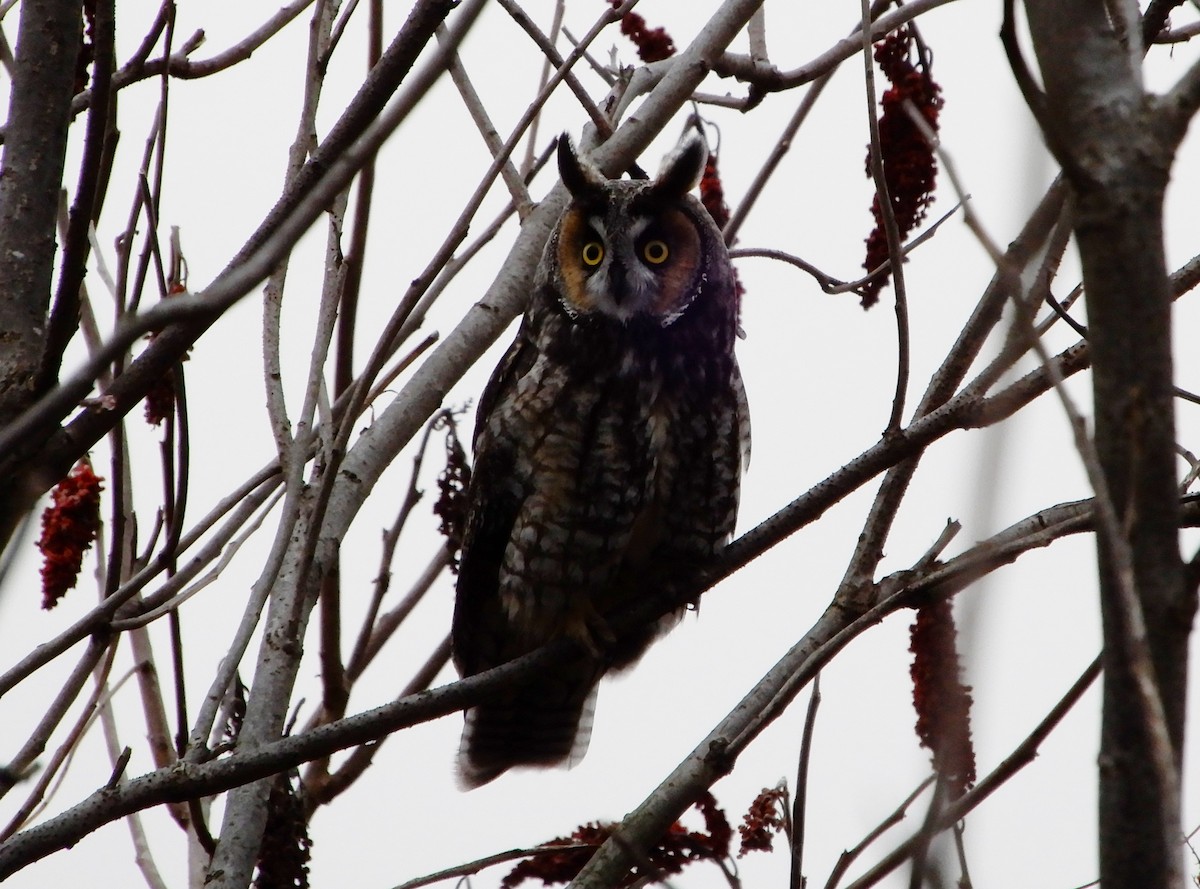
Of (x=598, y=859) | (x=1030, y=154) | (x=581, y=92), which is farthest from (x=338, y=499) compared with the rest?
(x=1030, y=154)

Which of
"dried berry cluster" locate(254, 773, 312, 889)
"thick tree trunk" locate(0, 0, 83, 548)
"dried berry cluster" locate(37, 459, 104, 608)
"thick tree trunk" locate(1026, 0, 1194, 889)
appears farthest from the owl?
"thick tree trunk" locate(1026, 0, 1194, 889)

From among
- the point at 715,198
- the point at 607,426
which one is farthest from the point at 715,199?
the point at 607,426

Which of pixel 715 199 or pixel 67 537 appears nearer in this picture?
pixel 67 537

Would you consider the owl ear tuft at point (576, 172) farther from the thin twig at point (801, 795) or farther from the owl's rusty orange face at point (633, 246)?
the thin twig at point (801, 795)

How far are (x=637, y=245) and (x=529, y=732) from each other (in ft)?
5.00

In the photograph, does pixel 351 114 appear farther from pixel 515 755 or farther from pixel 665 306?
pixel 515 755

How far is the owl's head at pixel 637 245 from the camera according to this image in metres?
3.48

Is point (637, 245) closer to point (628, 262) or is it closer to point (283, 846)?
point (628, 262)

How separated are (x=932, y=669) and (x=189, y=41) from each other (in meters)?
1.99

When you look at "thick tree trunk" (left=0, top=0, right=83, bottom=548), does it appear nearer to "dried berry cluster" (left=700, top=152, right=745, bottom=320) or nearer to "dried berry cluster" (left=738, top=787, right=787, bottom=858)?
"dried berry cluster" (left=738, top=787, right=787, bottom=858)

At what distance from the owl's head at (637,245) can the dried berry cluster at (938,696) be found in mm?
1473

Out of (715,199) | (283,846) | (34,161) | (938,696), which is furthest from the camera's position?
(715,199)

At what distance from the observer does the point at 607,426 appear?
337cm

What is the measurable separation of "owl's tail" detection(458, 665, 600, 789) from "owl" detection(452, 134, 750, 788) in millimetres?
293
